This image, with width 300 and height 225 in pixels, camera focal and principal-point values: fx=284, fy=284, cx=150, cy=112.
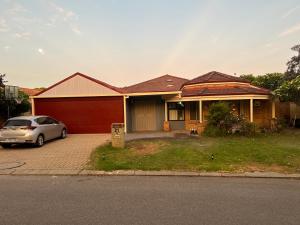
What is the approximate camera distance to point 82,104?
18.6m

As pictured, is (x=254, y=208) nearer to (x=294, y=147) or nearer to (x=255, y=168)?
(x=255, y=168)

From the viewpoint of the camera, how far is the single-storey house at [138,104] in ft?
59.5

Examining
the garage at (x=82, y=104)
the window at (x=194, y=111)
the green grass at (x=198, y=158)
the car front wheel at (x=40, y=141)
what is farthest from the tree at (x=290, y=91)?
the car front wheel at (x=40, y=141)

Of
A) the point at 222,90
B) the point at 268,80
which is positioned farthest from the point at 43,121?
the point at 268,80

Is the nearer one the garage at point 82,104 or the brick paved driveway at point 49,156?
the brick paved driveway at point 49,156

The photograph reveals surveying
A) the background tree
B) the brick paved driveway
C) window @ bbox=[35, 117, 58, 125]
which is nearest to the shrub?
the brick paved driveway

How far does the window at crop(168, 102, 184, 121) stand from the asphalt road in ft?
40.9

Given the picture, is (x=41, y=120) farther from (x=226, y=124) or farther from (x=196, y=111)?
(x=196, y=111)

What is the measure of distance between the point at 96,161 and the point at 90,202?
401 cm

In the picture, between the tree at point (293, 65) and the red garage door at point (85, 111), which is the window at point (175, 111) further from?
the tree at point (293, 65)

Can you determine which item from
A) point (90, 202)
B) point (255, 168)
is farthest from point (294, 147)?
point (90, 202)

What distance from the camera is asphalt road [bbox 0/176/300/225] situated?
4566mm

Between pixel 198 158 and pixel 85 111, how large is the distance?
10906 millimetres

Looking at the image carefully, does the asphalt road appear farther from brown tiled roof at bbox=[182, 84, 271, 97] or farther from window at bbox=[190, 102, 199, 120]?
window at bbox=[190, 102, 199, 120]
